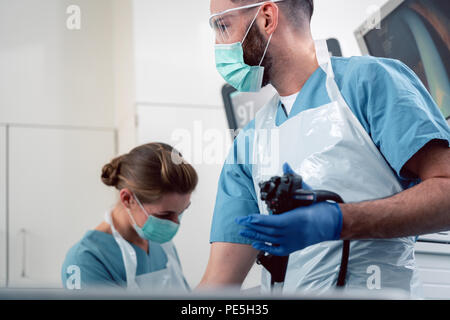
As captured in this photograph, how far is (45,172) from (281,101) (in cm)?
114

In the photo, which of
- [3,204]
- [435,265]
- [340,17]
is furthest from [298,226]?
[3,204]

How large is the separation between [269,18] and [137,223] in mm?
830

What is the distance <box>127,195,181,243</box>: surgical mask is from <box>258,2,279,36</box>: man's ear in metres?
0.75

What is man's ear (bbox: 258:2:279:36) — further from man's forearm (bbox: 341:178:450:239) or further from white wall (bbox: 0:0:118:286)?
white wall (bbox: 0:0:118:286)

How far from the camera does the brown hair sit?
56.3 inches

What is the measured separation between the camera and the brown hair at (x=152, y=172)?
56.3 inches

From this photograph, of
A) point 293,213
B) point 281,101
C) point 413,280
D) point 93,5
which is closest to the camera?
point 293,213

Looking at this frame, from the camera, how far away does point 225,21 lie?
988 millimetres

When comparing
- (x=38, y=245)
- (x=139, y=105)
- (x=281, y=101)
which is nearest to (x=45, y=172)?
(x=38, y=245)

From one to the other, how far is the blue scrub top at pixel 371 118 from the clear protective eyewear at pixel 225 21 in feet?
0.58

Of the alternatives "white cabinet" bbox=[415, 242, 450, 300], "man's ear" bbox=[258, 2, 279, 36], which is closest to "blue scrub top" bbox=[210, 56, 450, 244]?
"man's ear" bbox=[258, 2, 279, 36]

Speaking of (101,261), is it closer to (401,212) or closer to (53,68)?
(53,68)
